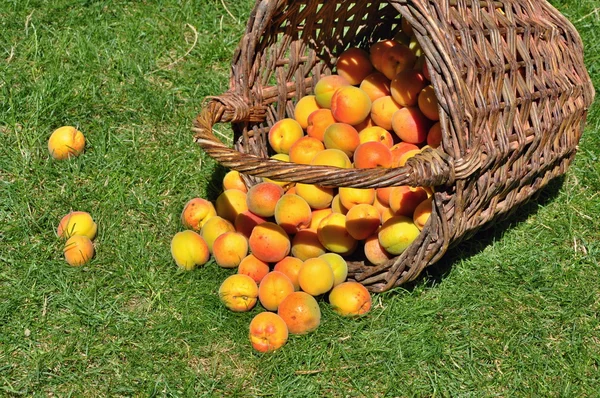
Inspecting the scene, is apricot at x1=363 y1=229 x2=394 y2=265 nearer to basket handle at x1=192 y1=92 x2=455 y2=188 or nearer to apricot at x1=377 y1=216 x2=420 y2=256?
apricot at x1=377 y1=216 x2=420 y2=256

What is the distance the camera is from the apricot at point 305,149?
2.30 metres

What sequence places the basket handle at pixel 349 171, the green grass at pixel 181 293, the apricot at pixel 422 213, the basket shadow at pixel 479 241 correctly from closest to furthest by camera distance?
the basket handle at pixel 349 171, the green grass at pixel 181 293, the apricot at pixel 422 213, the basket shadow at pixel 479 241

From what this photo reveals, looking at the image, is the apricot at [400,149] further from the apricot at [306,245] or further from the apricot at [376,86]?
the apricot at [306,245]

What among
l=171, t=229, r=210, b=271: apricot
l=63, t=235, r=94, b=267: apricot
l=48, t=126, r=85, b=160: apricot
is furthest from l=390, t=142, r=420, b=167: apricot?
l=48, t=126, r=85, b=160: apricot

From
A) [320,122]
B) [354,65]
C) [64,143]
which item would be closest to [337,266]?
[320,122]

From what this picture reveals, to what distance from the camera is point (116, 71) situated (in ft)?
9.90

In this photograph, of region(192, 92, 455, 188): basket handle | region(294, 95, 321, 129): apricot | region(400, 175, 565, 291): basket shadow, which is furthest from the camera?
region(294, 95, 321, 129): apricot

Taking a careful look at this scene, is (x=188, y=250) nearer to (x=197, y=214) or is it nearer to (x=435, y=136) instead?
(x=197, y=214)

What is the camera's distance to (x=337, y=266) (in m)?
2.10

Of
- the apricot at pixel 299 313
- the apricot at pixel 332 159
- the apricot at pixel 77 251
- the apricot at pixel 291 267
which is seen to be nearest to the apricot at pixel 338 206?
the apricot at pixel 332 159

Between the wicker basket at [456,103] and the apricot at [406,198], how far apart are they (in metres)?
0.16

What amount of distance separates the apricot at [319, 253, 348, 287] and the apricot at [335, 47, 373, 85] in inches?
27.1


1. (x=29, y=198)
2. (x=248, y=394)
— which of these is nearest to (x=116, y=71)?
(x=29, y=198)

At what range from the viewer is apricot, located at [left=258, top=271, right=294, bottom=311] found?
2.04 m
